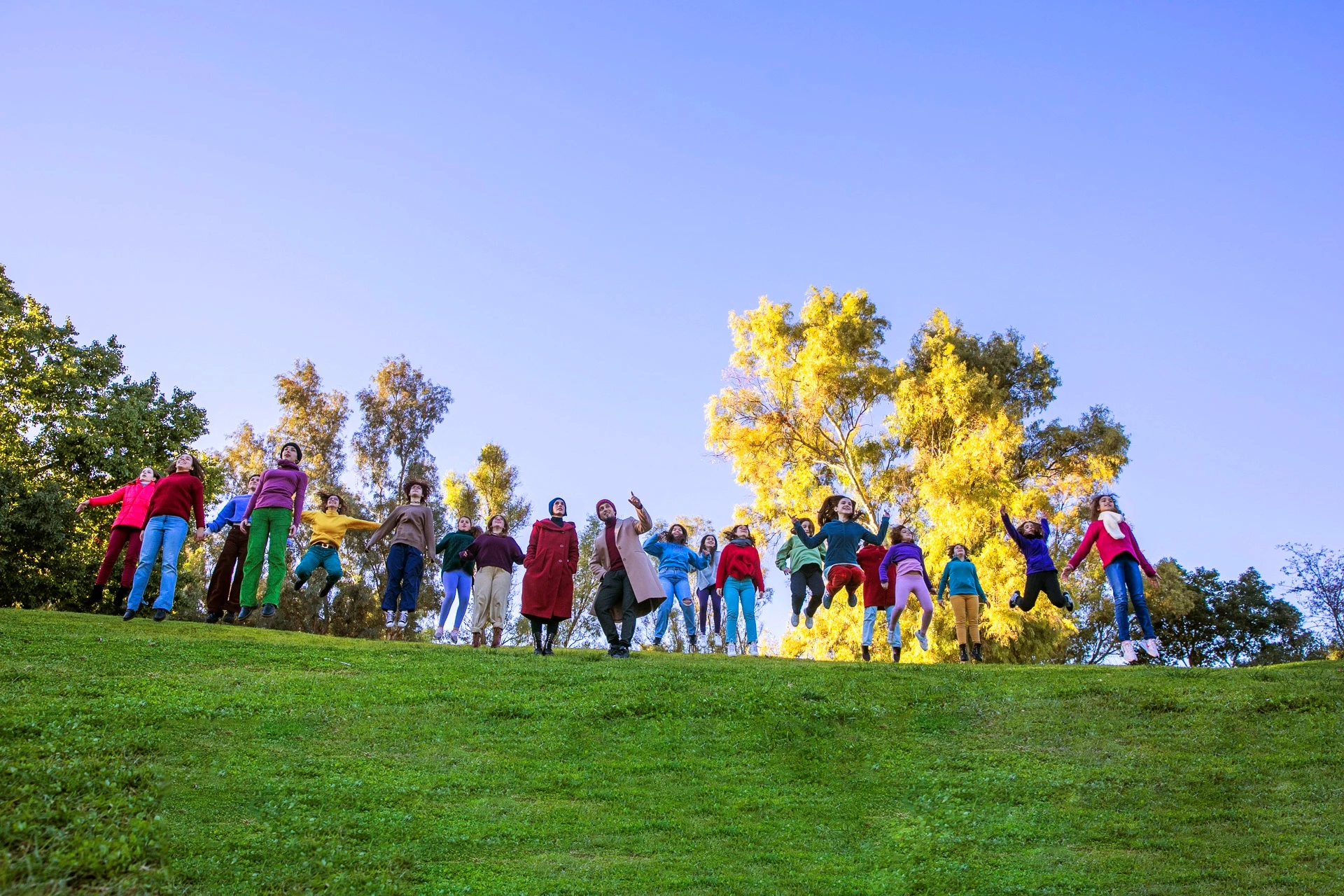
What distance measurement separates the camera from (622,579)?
52.7 ft

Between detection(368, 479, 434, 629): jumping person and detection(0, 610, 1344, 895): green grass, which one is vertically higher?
detection(368, 479, 434, 629): jumping person

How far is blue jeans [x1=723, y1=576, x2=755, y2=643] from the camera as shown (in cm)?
1955

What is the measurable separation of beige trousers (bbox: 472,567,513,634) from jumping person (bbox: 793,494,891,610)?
5.33 m

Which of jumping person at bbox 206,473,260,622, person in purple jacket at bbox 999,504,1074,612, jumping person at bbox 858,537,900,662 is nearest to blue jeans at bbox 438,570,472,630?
jumping person at bbox 206,473,260,622

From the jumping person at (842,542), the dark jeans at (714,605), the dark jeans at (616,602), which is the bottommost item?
the dark jeans at (616,602)

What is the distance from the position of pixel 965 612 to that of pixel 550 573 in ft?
25.6

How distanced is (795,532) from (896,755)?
776 centimetres

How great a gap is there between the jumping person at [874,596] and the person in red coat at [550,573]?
17.3 feet

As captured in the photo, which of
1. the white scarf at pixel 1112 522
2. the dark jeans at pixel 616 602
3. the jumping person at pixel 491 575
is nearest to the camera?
the white scarf at pixel 1112 522

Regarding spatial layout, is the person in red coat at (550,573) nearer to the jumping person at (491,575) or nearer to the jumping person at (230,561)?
the jumping person at (491,575)

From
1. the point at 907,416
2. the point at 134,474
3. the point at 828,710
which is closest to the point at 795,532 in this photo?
the point at 828,710

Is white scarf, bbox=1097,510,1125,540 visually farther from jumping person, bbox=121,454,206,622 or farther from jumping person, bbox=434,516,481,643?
jumping person, bbox=121,454,206,622

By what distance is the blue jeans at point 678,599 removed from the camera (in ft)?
63.9

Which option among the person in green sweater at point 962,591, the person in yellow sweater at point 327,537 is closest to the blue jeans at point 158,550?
the person in yellow sweater at point 327,537
